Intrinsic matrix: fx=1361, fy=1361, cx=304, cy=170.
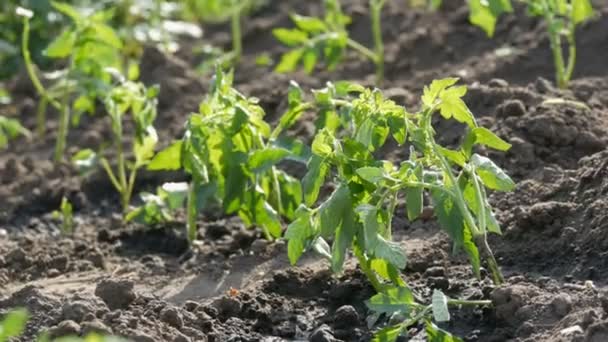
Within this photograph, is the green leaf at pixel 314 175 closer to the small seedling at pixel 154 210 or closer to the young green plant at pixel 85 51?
the small seedling at pixel 154 210

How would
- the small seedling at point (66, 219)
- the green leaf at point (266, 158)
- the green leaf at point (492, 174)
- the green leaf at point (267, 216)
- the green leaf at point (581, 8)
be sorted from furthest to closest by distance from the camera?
the small seedling at point (66, 219) → the green leaf at point (581, 8) → the green leaf at point (267, 216) → the green leaf at point (266, 158) → the green leaf at point (492, 174)

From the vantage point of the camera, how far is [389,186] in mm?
3875

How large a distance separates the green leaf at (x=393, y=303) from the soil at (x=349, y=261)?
0.22 metres

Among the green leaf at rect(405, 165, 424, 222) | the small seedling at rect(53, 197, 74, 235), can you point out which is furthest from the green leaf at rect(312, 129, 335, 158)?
the small seedling at rect(53, 197, 74, 235)

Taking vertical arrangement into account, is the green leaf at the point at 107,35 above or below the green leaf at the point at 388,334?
above

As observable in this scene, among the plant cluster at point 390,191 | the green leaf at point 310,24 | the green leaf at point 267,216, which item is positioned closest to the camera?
the plant cluster at point 390,191

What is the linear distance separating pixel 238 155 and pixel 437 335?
127 centimetres

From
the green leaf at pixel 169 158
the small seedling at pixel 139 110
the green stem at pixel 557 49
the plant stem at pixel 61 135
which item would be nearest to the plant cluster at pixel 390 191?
the green leaf at pixel 169 158

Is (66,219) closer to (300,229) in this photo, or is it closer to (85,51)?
(85,51)

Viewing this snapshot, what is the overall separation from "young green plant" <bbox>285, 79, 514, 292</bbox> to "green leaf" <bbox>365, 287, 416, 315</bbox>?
0.28ft

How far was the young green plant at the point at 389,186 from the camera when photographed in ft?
12.6

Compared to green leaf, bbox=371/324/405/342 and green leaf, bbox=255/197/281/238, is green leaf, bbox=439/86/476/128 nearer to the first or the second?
green leaf, bbox=371/324/405/342

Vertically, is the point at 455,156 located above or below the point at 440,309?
above

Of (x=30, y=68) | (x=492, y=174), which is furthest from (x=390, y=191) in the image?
(x=30, y=68)
